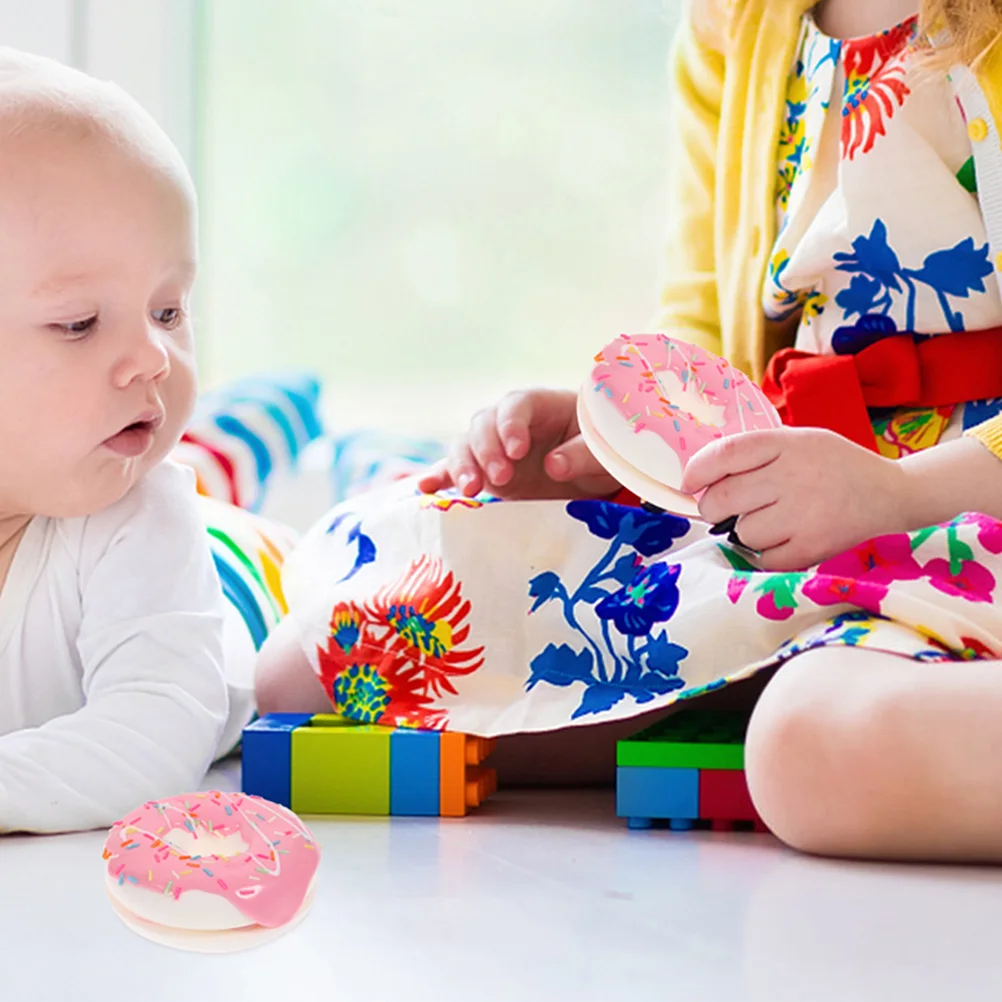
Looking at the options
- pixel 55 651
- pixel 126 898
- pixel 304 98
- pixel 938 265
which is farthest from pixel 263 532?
pixel 304 98

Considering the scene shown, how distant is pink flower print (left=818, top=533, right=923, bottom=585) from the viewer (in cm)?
70

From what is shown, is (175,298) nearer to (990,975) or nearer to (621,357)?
(621,357)

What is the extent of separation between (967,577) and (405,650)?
34 centimetres

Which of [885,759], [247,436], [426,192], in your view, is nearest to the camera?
[885,759]

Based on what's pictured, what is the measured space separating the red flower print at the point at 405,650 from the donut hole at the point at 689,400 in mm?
182

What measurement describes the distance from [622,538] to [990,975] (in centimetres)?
39

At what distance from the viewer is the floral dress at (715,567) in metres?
0.70

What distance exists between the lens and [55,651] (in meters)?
0.79

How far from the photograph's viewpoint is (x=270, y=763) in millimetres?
783

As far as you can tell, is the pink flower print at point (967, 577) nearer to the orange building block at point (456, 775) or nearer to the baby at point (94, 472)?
the orange building block at point (456, 775)

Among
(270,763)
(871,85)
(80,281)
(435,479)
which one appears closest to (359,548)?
(435,479)

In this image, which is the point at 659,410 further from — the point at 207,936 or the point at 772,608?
the point at 207,936


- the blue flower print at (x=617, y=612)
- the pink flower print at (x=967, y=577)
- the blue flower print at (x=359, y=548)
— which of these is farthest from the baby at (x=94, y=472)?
the pink flower print at (x=967, y=577)

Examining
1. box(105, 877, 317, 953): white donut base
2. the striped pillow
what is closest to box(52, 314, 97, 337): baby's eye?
box(105, 877, 317, 953): white donut base
